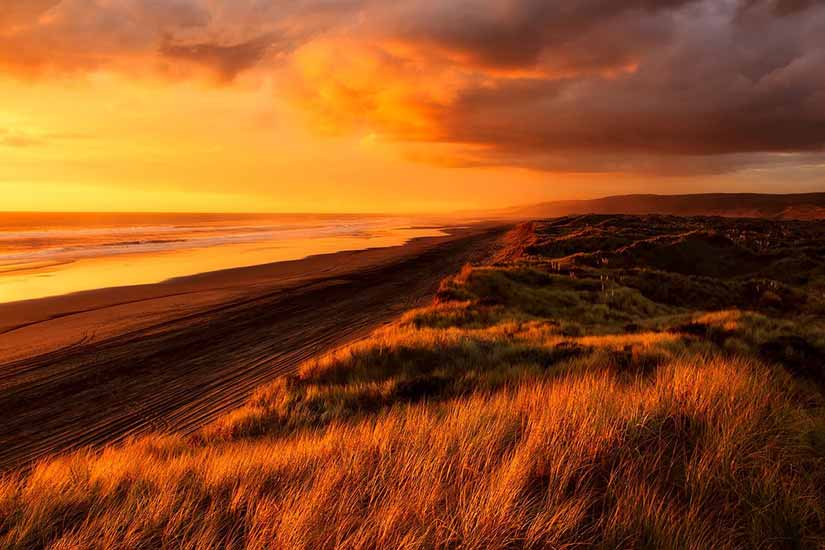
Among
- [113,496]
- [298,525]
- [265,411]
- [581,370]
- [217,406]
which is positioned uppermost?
[298,525]

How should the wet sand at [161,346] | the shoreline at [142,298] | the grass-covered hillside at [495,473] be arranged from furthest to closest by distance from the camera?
the shoreline at [142,298] → the wet sand at [161,346] → the grass-covered hillside at [495,473]

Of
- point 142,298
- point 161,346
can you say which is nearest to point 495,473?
point 161,346

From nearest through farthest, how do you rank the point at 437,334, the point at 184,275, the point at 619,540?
1. the point at 619,540
2. the point at 437,334
3. the point at 184,275

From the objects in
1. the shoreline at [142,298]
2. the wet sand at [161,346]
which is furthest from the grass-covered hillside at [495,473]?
the shoreline at [142,298]

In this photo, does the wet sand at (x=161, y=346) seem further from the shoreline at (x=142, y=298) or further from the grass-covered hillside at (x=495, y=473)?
the grass-covered hillside at (x=495, y=473)

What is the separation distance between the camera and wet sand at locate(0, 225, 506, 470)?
921 centimetres

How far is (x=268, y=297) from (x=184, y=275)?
31.8ft

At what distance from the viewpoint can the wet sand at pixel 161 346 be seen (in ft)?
30.2

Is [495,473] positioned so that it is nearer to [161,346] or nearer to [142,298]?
[161,346]

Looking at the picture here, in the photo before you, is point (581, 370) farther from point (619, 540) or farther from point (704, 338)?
point (619, 540)

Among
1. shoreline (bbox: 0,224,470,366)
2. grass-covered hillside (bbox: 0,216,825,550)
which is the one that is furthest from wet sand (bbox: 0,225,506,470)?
grass-covered hillside (bbox: 0,216,825,550)

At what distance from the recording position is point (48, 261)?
110 feet

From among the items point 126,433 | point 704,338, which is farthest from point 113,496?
point 704,338

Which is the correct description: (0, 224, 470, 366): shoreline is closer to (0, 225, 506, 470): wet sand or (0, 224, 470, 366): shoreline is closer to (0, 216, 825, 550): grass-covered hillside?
(0, 225, 506, 470): wet sand
